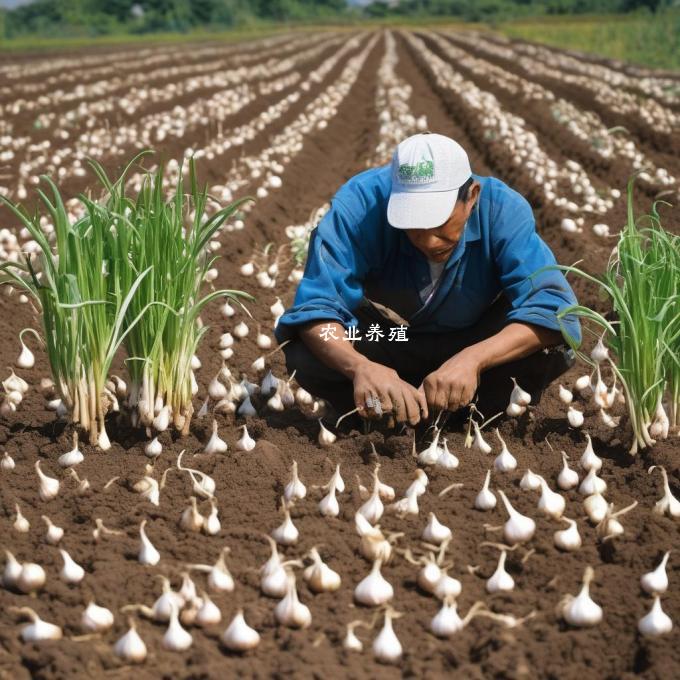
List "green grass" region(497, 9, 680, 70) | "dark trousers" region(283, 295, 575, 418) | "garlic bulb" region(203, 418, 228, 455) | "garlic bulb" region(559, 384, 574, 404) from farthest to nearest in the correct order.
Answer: "green grass" region(497, 9, 680, 70)
"garlic bulb" region(559, 384, 574, 404)
"dark trousers" region(283, 295, 575, 418)
"garlic bulb" region(203, 418, 228, 455)

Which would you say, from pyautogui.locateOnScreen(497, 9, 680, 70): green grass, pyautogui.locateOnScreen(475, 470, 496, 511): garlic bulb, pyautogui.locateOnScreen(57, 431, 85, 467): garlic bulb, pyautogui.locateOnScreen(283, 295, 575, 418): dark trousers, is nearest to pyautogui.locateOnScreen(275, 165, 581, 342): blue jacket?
pyautogui.locateOnScreen(283, 295, 575, 418): dark trousers

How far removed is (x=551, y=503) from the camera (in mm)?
2547

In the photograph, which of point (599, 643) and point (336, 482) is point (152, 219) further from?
point (599, 643)

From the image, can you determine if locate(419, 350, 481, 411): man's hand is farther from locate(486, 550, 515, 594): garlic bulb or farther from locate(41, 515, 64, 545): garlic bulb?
locate(41, 515, 64, 545): garlic bulb

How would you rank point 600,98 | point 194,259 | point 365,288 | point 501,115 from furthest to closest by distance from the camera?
point 600,98 → point 501,115 → point 365,288 → point 194,259

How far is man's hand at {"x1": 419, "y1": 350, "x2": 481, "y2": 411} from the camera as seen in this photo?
9.51 feet

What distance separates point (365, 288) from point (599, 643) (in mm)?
1673

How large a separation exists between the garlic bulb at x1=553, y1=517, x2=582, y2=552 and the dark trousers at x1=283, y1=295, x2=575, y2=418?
3.08ft

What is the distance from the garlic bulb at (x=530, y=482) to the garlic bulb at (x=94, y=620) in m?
1.19

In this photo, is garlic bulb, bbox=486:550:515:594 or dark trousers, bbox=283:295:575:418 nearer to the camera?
garlic bulb, bbox=486:550:515:594

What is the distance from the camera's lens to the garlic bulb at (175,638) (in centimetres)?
204

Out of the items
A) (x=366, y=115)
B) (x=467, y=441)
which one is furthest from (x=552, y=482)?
(x=366, y=115)

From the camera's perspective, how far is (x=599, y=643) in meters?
2.09

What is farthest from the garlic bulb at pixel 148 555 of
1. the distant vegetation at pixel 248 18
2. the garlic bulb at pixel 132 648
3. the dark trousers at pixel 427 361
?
the distant vegetation at pixel 248 18
